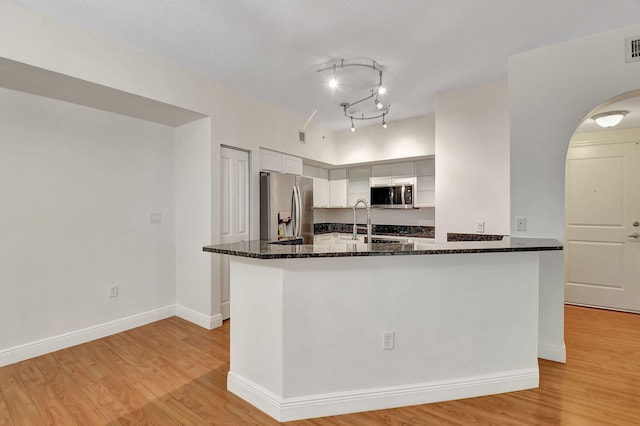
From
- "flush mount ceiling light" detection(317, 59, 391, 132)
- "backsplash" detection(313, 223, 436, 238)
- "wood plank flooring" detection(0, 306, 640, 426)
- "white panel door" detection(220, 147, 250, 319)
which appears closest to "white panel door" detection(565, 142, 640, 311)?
"wood plank flooring" detection(0, 306, 640, 426)

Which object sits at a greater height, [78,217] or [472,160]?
[472,160]

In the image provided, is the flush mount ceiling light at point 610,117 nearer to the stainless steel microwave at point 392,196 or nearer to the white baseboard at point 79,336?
the stainless steel microwave at point 392,196

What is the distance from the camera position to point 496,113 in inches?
135

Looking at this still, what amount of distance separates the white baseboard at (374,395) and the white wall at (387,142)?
3.05 metres

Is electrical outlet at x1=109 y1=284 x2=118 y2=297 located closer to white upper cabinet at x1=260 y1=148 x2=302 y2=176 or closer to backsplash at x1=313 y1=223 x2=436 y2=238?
white upper cabinet at x1=260 y1=148 x2=302 y2=176

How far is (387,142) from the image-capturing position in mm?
4844

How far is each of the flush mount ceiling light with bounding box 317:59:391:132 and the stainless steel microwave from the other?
3.63ft

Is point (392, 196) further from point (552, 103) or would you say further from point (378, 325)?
point (378, 325)

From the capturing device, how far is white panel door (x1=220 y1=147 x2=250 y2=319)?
3.63 meters

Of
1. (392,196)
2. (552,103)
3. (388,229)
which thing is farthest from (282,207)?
(552,103)

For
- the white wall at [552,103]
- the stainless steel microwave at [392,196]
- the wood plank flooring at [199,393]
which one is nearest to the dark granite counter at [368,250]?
the white wall at [552,103]

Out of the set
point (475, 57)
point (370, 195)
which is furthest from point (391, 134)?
point (475, 57)

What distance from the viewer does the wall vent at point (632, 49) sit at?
2.35m

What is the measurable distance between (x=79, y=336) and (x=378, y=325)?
289cm
